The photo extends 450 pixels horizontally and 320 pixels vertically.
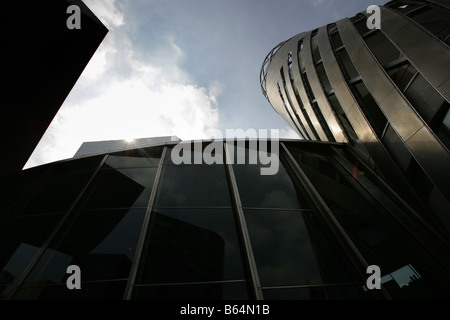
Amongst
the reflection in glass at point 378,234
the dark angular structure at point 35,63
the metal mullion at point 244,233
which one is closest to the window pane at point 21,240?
the dark angular structure at point 35,63

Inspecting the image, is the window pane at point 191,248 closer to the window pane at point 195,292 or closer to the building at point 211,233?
the building at point 211,233

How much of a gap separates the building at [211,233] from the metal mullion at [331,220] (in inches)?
1.1


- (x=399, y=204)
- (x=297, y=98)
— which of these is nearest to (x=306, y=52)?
(x=297, y=98)

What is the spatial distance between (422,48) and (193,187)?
8.73 metres

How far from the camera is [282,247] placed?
4969 mm

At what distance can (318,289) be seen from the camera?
4.19 meters

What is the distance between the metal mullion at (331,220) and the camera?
459cm

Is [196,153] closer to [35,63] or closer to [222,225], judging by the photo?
[222,225]

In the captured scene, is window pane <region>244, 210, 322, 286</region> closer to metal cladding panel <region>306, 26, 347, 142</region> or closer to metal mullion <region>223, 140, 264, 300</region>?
metal mullion <region>223, 140, 264, 300</region>

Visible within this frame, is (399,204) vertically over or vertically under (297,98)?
under

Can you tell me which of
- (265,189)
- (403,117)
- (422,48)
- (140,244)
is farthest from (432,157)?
(140,244)

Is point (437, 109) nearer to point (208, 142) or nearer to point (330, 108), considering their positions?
point (330, 108)

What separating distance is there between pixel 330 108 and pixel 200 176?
8.07 metres

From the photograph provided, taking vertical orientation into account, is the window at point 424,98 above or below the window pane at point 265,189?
above
